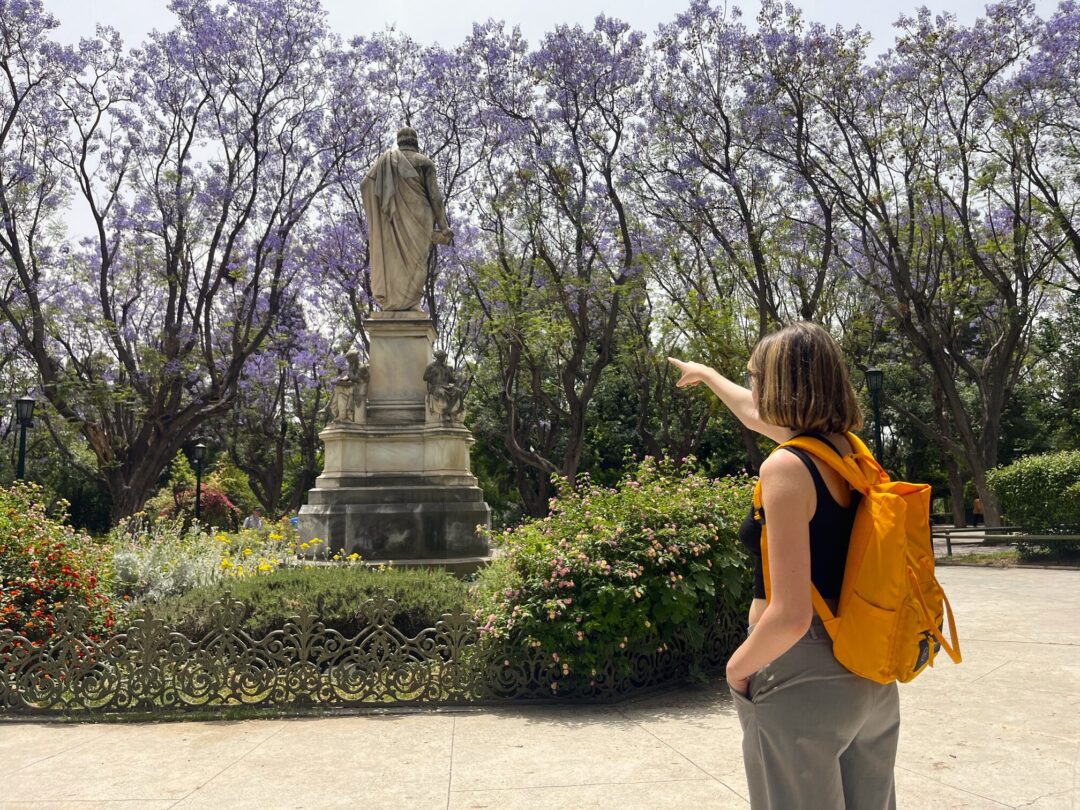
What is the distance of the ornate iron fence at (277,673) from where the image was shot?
5918mm

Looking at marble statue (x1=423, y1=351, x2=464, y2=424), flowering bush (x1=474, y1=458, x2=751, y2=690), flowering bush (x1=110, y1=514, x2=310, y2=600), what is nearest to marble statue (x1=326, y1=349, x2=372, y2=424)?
marble statue (x1=423, y1=351, x2=464, y2=424)

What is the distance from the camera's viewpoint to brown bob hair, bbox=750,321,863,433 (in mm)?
2250

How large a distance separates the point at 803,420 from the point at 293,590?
5.84 meters

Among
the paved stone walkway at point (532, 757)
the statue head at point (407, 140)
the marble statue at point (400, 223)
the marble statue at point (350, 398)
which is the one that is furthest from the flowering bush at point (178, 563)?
the statue head at point (407, 140)

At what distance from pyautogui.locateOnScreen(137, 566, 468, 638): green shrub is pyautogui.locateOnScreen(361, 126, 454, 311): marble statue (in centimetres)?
583

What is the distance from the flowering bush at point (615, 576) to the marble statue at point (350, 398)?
5029mm

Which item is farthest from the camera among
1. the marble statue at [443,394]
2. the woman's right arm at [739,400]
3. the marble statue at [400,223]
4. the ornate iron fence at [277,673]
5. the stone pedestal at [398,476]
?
the marble statue at [400,223]

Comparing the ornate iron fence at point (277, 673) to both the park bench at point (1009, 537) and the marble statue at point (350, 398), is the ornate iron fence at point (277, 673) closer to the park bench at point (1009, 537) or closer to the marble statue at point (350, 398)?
the marble statue at point (350, 398)

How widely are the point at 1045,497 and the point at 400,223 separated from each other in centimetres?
1382

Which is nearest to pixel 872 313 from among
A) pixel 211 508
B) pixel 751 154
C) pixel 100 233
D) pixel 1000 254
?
pixel 1000 254

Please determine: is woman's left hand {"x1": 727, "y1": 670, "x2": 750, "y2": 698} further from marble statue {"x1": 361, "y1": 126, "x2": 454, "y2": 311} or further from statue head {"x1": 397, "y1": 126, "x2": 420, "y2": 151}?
statue head {"x1": 397, "y1": 126, "x2": 420, "y2": 151}

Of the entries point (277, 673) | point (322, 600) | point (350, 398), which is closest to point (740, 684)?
point (277, 673)

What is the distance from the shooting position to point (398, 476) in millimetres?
11375

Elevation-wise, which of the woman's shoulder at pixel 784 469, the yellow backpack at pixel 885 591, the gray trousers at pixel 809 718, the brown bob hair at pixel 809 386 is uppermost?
the brown bob hair at pixel 809 386
